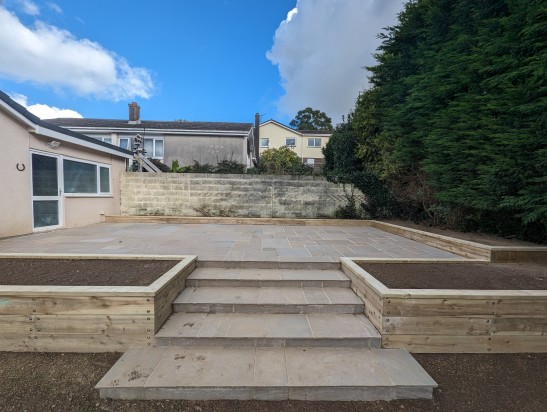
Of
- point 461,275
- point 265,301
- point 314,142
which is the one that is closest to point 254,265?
point 265,301

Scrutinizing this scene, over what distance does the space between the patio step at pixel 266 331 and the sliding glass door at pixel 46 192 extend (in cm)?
573

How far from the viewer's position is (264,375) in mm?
2043

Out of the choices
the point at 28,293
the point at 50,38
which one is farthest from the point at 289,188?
the point at 50,38

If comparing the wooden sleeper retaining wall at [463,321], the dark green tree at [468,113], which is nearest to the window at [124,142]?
the dark green tree at [468,113]

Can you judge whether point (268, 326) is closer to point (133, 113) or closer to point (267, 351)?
point (267, 351)

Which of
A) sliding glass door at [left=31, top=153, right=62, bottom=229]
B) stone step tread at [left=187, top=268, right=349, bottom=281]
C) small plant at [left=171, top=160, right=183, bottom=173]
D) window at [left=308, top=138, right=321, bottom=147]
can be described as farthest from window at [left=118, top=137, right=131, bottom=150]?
window at [left=308, top=138, right=321, bottom=147]

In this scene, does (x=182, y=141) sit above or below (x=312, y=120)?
below

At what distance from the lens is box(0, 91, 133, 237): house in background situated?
534cm

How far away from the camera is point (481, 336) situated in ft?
8.12

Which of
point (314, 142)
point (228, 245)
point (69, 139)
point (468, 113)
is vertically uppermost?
point (314, 142)

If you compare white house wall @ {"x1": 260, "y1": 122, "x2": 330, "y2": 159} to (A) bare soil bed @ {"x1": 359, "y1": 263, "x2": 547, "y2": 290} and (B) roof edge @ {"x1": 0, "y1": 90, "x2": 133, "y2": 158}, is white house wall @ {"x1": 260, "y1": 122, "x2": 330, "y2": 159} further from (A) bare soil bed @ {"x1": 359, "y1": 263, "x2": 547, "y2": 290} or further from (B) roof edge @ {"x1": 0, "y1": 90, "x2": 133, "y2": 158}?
(A) bare soil bed @ {"x1": 359, "y1": 263, "x2": 547, "y2": 290}

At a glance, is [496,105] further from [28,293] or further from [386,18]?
[28,293]

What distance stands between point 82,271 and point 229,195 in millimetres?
5921

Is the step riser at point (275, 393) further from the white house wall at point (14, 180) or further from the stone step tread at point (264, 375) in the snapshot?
the white house wall at point (14, 180)
